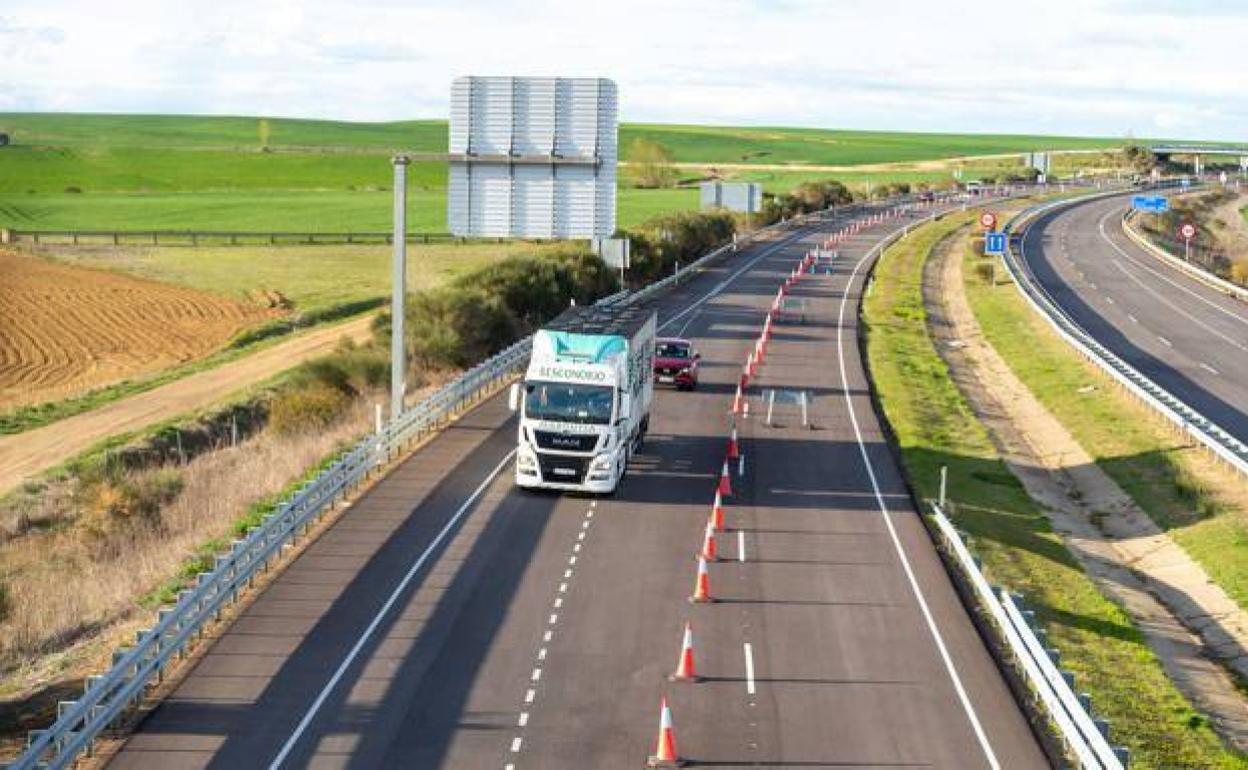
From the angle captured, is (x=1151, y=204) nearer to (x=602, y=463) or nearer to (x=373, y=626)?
Answer: (x=602, y=463)

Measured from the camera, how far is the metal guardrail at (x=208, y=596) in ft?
59.6

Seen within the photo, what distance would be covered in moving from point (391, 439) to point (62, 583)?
9.69m

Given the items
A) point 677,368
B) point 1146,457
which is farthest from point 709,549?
point 677,368

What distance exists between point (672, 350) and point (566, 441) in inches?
692

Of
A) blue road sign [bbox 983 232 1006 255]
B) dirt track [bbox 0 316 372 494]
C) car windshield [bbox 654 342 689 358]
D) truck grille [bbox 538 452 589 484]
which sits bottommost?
dirt track [bbox 0 316 372 494]

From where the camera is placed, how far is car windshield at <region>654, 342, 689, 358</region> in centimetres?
4981

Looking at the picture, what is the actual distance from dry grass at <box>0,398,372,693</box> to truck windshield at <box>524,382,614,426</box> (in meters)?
6.14

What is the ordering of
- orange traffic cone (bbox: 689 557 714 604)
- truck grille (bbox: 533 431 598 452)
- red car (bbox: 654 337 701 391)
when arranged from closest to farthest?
orange traffic cone (bbox: 689 557 714 604)
truck grille (bbox: 533 431 598 452)
red car (bbox: 654 337 701 391)

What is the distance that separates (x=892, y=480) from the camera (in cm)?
3756

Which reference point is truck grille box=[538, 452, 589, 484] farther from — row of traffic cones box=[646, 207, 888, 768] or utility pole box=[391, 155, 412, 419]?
utility pole box=[391, 155, 412, 419]

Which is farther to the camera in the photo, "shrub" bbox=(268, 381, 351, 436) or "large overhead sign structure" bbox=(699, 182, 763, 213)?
"large overhead sign structure" bbox=(699, 182, 763, 213)

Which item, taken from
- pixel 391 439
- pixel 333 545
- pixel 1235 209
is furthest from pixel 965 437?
pixel 1235 209

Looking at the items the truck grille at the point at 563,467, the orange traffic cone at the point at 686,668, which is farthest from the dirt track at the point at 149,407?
the orange traffic cone at the point at 686,668

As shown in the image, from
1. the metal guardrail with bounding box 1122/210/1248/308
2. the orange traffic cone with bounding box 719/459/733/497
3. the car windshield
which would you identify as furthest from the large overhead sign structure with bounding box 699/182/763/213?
the orange traffic cone with bounding box 719/459/733/497
